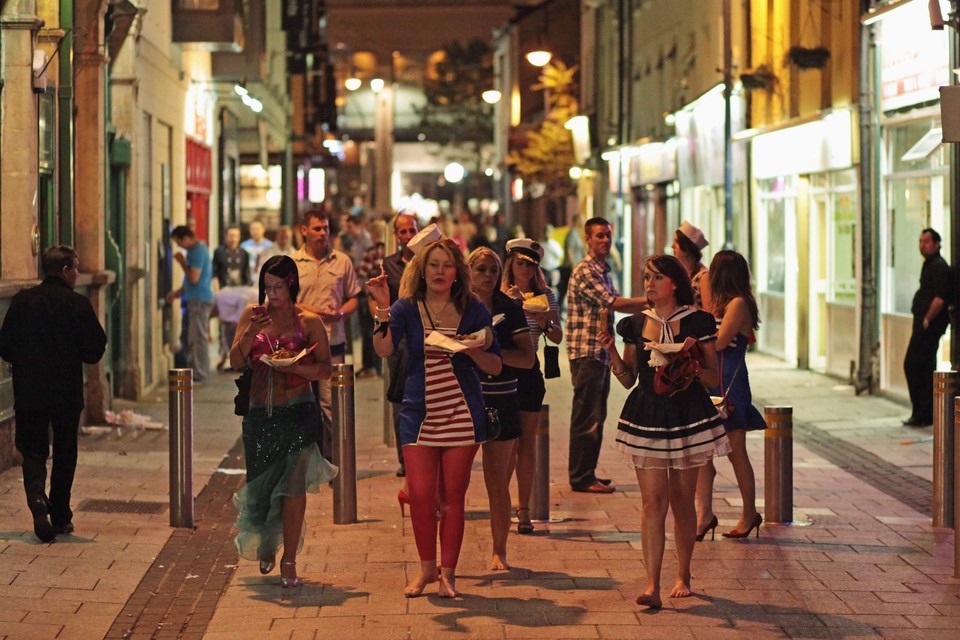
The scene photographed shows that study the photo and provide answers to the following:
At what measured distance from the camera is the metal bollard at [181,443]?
1056 centimetres

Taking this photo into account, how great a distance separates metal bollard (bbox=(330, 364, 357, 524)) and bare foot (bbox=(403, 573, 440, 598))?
2.26 m

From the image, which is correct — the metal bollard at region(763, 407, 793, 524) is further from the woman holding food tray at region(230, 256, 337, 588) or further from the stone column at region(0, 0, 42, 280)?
the stone column at region(0, 0, 42, 280)

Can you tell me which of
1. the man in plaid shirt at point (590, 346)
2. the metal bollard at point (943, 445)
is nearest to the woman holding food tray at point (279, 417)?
the man in plaid shirt at point (590, 346)

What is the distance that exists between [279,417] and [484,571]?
1399mm

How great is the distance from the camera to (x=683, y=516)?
27.6ft

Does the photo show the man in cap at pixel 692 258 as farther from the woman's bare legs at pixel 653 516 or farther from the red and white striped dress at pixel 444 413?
the red and white striped dress at pixel 444 413

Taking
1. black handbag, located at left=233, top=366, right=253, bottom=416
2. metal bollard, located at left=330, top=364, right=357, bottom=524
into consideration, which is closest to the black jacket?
metal bollard, located at left=330, top=364, right=357, bottom=524

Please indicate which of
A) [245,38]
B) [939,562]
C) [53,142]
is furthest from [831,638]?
[245,38]

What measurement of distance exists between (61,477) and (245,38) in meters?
17.8

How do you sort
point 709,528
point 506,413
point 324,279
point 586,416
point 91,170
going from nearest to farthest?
point 506,413 < point 709,528 < point 586,416 < point 324,279 < point 91,170

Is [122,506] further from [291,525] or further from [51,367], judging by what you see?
[291,525]

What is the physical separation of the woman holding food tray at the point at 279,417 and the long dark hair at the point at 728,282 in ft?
7.99

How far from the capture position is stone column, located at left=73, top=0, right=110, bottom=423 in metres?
16.1

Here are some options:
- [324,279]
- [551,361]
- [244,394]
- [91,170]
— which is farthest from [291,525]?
[91,170]
